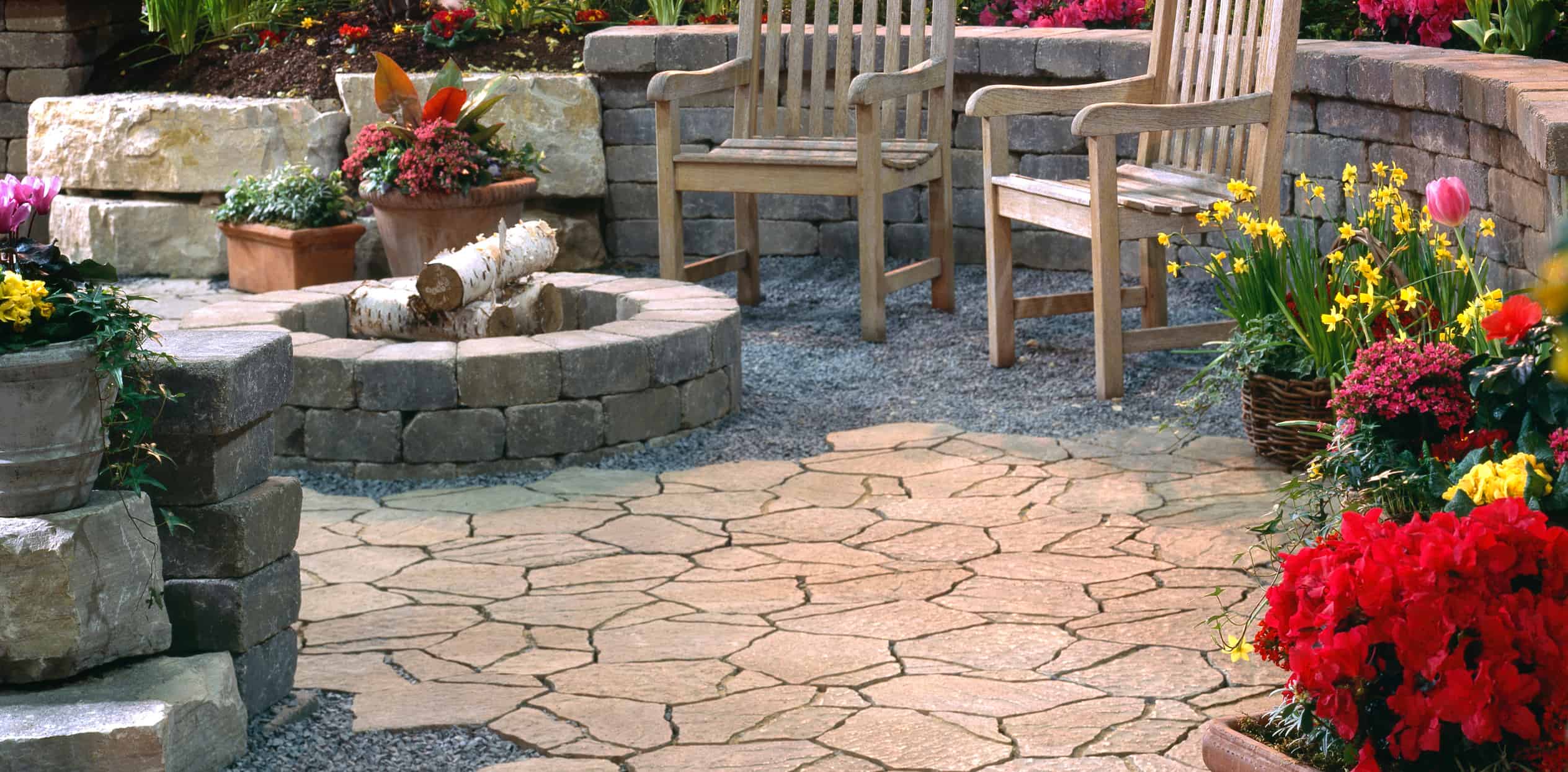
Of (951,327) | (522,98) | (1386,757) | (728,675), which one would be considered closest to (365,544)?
(728,675)

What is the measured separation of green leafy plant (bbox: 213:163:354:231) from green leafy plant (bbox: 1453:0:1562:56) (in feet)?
13.4

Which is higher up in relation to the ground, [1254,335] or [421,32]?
[421,32]

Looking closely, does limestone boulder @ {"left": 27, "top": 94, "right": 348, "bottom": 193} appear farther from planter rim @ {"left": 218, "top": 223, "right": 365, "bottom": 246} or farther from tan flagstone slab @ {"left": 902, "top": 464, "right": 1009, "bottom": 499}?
tan flagstone slab @ {"left": 902, "top": 464, "right": 1009, "bottom": 499}

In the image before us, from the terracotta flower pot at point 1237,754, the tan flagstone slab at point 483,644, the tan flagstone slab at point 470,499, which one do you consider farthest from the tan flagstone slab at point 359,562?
the terracotta flower pot at point 1237,754

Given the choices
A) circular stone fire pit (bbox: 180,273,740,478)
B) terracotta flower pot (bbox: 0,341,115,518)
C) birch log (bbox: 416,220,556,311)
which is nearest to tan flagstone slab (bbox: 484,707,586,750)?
terracotta flower pot (bbox: 0,341,115,518)

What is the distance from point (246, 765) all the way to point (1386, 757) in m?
1.60

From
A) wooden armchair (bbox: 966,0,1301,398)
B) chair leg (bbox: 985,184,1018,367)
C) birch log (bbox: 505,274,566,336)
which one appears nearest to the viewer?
wooden armchair (bbox: 966,0,1301,398)

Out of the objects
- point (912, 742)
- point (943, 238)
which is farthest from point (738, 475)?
point (943, 238)

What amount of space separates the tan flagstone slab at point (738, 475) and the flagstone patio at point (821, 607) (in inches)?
0.5

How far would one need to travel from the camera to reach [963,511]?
3.87 meters

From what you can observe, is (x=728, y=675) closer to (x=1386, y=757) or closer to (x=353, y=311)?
(x=1386, y=757)

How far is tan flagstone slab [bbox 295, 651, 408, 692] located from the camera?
112 inches

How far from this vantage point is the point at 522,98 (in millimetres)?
6750

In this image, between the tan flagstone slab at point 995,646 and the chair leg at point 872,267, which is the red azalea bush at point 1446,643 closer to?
the tan flagstone slab at point 995,646
